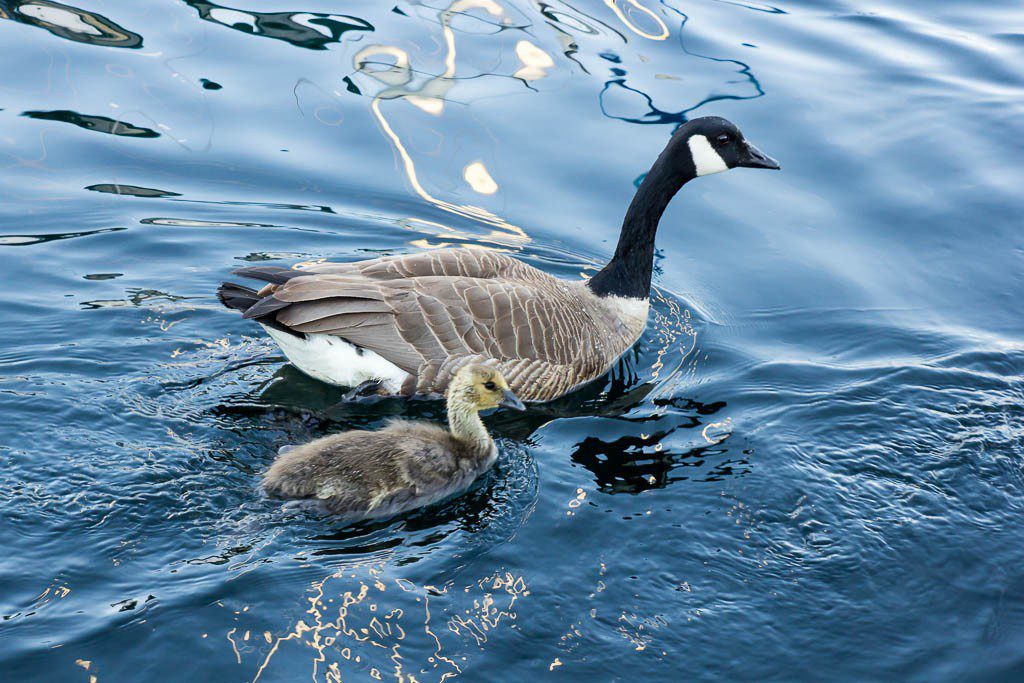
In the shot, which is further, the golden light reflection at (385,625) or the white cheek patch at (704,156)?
the white cheek patch at (704,156)

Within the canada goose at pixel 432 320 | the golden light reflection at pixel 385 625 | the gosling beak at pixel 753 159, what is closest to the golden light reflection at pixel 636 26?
the gosling beak at pixel 753 159

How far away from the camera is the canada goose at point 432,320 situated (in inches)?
276

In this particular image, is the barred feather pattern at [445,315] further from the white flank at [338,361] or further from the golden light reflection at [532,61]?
the golden light reflection at [532,61]

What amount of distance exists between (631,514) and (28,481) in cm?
324

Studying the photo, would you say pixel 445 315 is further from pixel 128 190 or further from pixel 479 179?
pixel 128 190

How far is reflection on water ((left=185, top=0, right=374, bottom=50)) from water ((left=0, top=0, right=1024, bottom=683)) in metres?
0.04

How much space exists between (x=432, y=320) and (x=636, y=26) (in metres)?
7.22

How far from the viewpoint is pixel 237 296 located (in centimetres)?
684

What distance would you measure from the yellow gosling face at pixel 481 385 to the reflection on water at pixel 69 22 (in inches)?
281

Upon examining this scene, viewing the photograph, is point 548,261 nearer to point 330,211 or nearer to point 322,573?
point 330,211

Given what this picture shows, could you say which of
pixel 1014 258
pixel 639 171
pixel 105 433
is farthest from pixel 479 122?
pixel 105 433

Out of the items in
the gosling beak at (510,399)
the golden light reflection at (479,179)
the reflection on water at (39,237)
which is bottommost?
the reflection on water at (39,237)

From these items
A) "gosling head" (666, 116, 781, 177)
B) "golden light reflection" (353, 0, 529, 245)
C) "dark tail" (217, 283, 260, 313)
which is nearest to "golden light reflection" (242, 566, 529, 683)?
"dark tail" (217, 283, 260, 313)

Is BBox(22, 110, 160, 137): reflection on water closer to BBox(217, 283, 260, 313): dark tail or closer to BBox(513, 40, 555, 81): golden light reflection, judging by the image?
BBox(513, 40, 555, 81): golden light reflection
